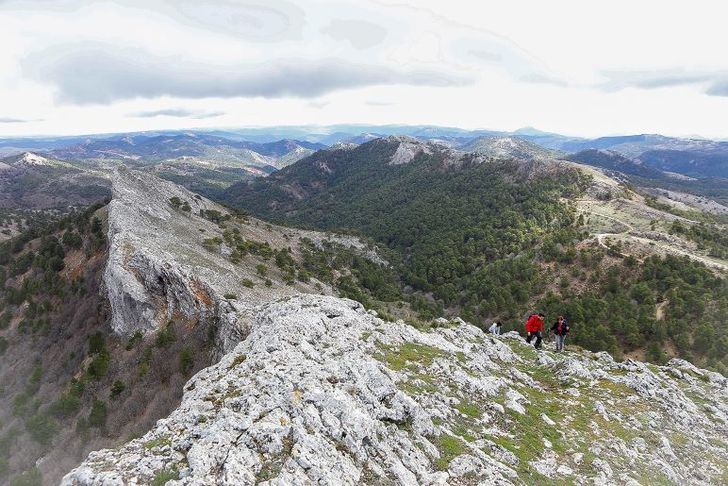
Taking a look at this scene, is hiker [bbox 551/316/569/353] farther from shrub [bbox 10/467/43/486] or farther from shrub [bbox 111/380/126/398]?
shrub [bbox 10/467/43/486]

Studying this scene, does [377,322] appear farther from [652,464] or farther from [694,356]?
[694,356]

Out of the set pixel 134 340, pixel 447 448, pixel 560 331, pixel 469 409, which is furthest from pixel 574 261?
pixel 134 340

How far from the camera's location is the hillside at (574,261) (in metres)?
72.0

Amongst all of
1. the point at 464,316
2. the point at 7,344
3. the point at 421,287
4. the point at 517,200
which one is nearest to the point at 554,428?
the point at 464,316

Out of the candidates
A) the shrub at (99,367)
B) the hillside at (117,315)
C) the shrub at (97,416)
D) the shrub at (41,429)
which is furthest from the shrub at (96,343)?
the shrub at (97,416)

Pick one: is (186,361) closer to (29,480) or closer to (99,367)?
(99,367)

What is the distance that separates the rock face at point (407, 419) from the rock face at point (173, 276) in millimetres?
19944

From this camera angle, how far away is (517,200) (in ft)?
499

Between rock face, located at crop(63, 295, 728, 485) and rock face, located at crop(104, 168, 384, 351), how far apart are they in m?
19.9

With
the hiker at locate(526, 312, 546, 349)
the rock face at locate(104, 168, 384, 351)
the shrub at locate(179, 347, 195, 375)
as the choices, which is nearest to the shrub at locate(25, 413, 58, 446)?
the rock face at locate(104, 168, 384, 351)

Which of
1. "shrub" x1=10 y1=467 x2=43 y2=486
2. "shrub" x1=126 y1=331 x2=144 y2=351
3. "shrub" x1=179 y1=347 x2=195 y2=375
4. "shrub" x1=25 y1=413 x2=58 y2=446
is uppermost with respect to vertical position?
"shrub" x1=179 y1=347 x2=195 y2=375

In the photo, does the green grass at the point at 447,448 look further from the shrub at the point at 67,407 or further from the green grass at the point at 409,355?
the shrub at the point at 67,407

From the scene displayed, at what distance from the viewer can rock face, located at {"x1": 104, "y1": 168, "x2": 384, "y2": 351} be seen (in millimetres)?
55406

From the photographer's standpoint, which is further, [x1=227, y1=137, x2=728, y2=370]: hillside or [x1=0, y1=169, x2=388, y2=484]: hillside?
[x1=227, y1=137, x2=728, y2=370]: hillside
